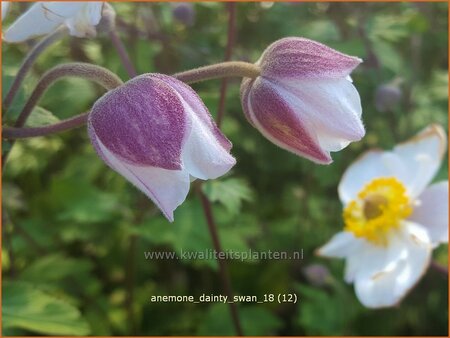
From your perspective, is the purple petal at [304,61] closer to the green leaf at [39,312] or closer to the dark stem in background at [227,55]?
the dark stem in background at [227,55]

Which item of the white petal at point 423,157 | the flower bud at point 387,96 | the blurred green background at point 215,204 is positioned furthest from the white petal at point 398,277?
the flower bud at point 387,96

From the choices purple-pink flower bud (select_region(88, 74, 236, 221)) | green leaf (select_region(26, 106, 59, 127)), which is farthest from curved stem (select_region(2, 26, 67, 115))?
purple-pink flower bud (select_region(88, 74, 236, 221))

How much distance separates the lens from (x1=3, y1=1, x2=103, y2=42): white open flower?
873 mm

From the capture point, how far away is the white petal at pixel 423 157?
1.41 metres

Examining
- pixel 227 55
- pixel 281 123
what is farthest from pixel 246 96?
pixel 227 55

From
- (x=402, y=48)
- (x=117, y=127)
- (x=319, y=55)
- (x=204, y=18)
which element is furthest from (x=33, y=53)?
(x=402, y=48)

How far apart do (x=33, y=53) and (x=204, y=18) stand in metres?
1.19

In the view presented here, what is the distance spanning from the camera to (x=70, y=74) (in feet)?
2.85

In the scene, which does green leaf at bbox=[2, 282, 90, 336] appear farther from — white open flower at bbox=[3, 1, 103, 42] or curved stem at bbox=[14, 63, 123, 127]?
white open flower at bbox=[3, 1, 103, 42]

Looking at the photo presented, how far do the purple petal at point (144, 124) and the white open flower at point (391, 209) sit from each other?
0.69m

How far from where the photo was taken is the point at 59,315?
110 centimetres

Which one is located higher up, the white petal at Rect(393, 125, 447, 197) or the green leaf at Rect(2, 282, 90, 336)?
the white petal at Rect(393, 125, 447, 197)

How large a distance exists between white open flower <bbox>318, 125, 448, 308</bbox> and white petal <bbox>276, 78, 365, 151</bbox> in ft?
1.82

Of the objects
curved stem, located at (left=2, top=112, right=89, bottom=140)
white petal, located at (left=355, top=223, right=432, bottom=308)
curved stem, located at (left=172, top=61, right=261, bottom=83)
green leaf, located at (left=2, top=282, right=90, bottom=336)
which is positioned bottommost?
white petal, located at (left=355, top=223, right=432, bottom=308)
